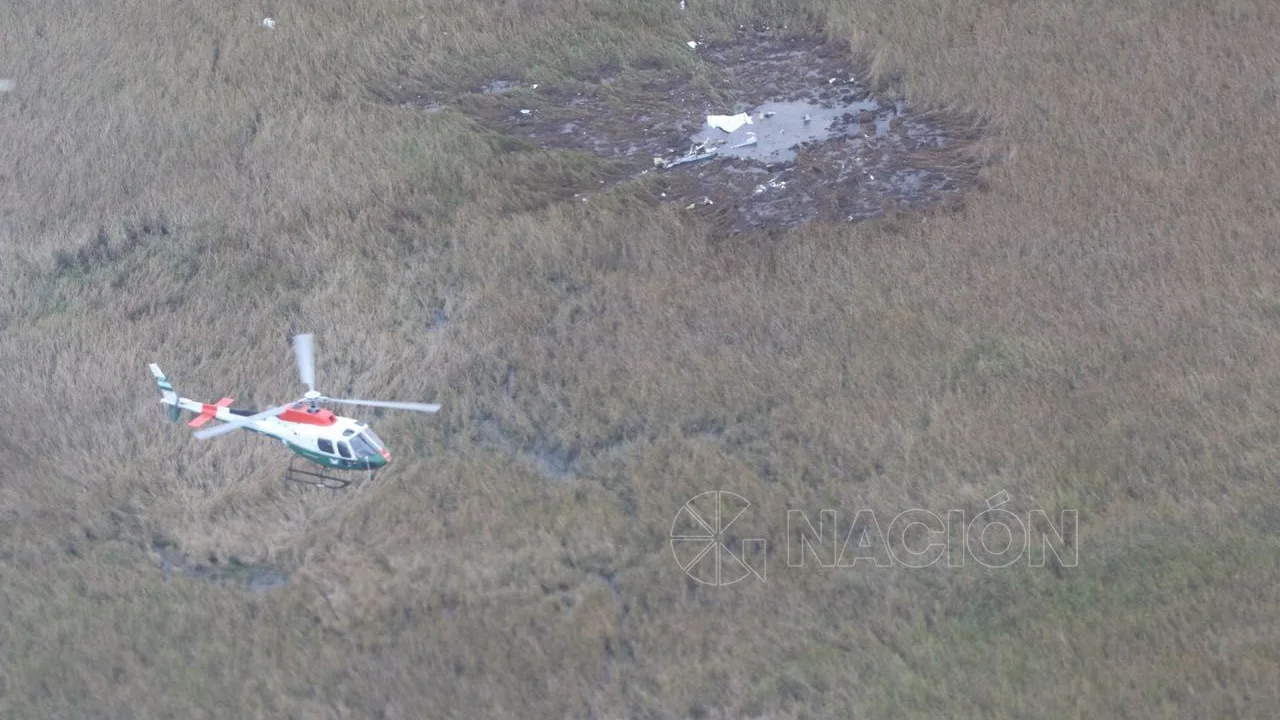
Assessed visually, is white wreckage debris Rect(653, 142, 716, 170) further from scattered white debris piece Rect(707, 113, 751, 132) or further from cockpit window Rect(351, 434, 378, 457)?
cockpit window Rect(351, 434, 378, 457)

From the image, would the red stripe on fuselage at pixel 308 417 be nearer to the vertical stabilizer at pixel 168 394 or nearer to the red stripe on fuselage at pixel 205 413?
the red stripe on fuselage at pixel 205 413

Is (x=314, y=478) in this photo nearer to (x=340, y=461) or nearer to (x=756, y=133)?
(x=340, y=461)

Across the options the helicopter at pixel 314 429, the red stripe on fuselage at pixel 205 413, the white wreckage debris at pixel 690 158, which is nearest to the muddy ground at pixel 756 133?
the white wreckage debris at pixel 690 158

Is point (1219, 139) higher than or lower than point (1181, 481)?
higher

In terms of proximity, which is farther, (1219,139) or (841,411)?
(1219,139)

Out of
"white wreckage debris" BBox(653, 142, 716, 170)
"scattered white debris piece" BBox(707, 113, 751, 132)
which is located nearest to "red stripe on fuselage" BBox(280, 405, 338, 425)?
"white wreckage debris" BBox(653, 142, 716, 170)

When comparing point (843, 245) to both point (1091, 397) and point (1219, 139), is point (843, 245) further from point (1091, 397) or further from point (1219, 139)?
point (1219, 139)

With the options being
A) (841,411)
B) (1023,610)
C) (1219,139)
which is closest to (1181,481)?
(1023,610)
